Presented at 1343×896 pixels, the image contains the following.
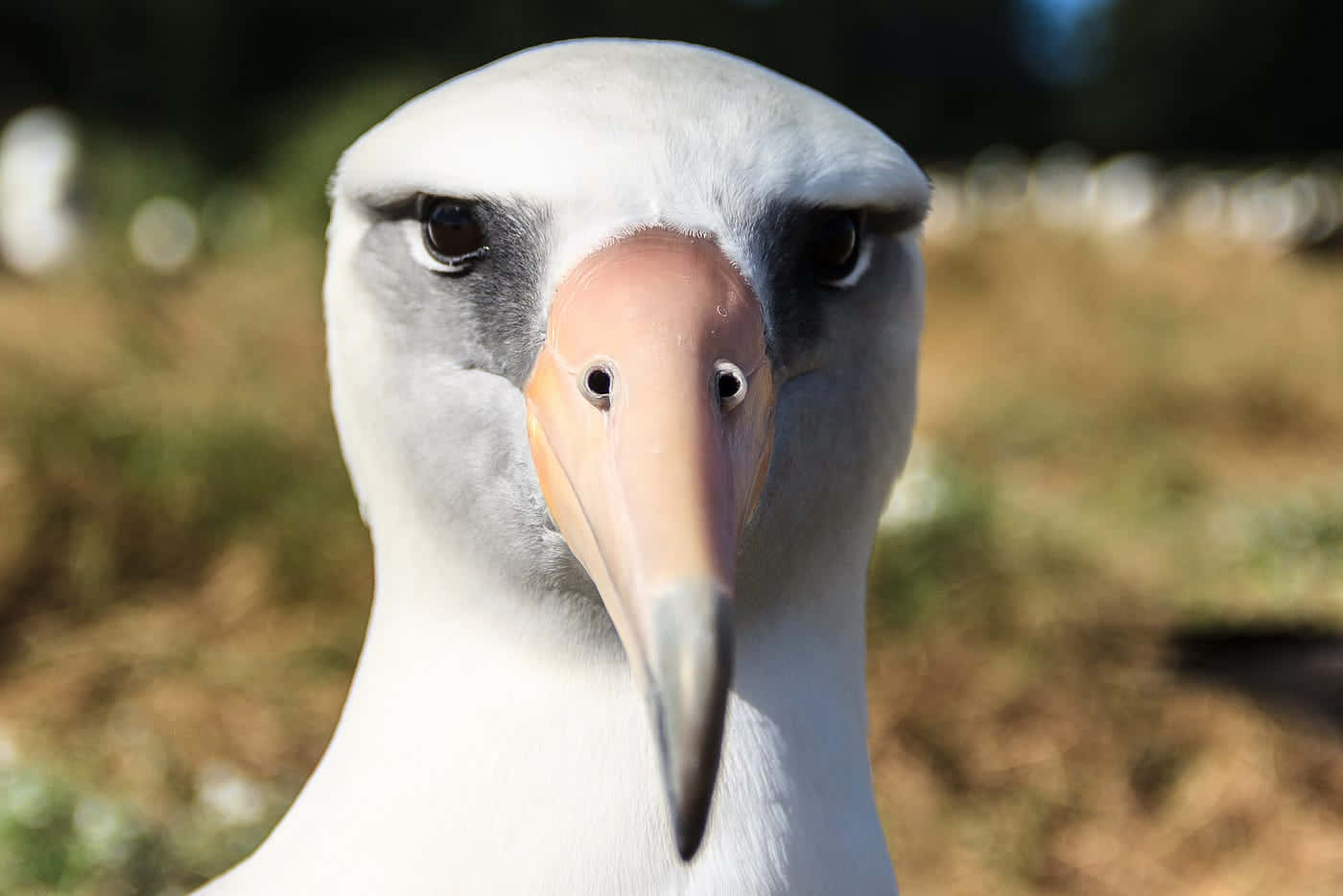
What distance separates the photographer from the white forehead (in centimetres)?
129

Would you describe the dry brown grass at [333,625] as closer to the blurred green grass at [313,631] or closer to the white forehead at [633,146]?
the blurred green grass at [313,631]

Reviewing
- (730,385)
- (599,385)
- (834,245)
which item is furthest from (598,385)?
(834,245)

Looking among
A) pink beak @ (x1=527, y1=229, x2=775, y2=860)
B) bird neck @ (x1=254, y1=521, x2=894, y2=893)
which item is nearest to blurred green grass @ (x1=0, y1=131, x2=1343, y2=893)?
bird neck @ (x1=254, y1=521, x2=894, y2=893)

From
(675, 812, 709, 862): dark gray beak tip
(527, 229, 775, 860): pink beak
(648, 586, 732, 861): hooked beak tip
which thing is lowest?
(675, 812, 709, 862): dark gray beak tip

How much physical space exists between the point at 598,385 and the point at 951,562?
11.6ft

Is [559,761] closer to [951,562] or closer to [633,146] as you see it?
[633,146]

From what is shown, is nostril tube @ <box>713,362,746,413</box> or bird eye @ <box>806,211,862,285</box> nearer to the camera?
nostril tube @ <box>713,362,746,413</box>

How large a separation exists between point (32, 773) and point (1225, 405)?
8017 mm

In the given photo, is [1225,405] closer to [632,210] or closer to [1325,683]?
[1325,683]

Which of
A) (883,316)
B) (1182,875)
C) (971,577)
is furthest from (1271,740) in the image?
(883,316)

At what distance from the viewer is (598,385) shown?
120 cm

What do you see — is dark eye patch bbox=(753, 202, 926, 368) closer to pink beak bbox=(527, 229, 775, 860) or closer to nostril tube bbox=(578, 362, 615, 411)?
pink beak bbox=(527, 229, 775, 860)

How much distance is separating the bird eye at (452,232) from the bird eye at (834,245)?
0.34 metres

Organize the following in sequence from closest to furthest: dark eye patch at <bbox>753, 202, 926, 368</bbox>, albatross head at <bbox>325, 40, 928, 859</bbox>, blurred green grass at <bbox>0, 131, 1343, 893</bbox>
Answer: albatross head at <bbox>325, 40, 928, 859</bbox> < dark eye patch at <bbox>753, 202, 926, 368</bbox> < blurred green grass at <bbox>0, 131, 1343, 893</bbox>
